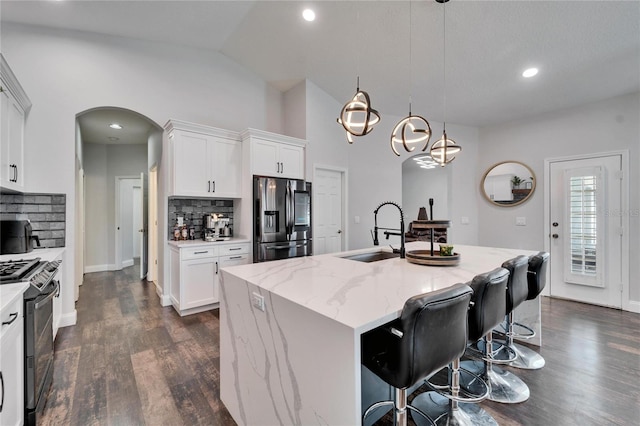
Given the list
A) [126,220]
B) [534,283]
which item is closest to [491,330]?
[534,283]

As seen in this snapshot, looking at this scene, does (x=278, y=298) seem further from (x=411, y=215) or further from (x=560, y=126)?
(x=411, y=215)

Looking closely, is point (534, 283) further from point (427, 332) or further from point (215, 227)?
point (215, 227)

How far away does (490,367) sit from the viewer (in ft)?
7.13

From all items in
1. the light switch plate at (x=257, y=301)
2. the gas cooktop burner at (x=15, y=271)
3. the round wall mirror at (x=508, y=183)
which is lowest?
the light switch plate at (x=257, y=301)

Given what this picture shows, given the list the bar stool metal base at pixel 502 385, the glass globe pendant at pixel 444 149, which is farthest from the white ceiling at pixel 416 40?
the bar stool metal base at pixel 502 385

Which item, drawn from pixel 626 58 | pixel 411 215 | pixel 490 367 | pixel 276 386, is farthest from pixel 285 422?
pixel 411 215

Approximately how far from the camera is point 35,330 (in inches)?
64.2

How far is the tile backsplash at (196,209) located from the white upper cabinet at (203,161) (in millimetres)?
423

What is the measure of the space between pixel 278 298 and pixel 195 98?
3808mm

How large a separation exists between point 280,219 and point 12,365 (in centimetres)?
290

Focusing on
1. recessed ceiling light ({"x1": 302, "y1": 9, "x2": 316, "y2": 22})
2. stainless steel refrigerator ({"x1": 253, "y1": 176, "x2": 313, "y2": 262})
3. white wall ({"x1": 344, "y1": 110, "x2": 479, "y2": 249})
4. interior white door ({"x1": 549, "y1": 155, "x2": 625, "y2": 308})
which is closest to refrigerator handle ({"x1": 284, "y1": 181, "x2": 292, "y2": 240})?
stainless steel refrigerator ({"x1": 253, "y1": 176, "x2": 313, "y2": 262})

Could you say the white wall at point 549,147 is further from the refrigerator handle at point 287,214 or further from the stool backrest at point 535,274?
the refrigerator handle at point 287,214

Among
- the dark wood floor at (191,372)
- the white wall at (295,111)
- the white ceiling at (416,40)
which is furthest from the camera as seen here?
the white wall at (295,111)

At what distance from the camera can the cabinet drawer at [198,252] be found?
3473 mm
